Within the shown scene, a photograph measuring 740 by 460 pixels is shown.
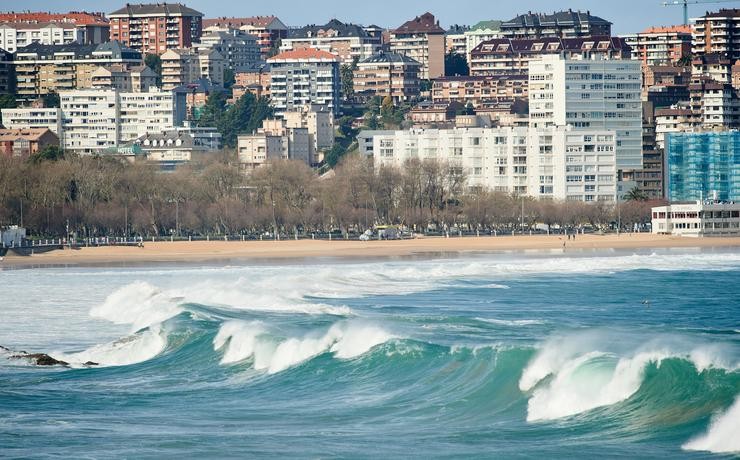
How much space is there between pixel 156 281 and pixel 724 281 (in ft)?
68.3

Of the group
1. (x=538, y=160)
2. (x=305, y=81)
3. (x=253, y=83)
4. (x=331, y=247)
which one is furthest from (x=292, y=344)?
(x=253, y=83)

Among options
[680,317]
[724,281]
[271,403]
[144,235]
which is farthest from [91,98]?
[271,403]

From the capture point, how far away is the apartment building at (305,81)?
7160 inches

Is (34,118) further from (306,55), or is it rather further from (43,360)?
(43,360)

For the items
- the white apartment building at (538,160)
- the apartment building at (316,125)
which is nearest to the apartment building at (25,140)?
the apartment building at (316,125)

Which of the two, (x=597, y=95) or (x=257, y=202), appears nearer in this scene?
(x=257, y=202)

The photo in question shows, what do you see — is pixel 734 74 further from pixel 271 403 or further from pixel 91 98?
pixel 271 403

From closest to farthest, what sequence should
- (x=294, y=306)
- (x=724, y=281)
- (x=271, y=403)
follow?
(x=271, y=403) < (x=294, y=306) < (x=724, y=281)

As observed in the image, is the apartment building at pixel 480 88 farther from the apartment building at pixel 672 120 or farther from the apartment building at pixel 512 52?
the apartment building at pixel 672 120

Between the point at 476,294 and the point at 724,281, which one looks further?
the point at 724,281

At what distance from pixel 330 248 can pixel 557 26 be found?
103187 millimetres

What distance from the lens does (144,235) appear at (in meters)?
102

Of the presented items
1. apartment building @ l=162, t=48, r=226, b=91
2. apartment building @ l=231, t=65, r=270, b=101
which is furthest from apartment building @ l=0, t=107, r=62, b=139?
apartment building @ l=231, t=65, r=270, b=101

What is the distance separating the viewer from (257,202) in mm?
113625
